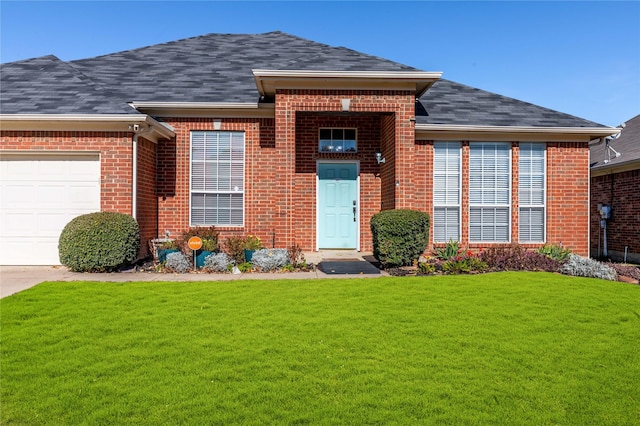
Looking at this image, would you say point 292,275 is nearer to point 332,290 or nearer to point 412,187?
point 332,290

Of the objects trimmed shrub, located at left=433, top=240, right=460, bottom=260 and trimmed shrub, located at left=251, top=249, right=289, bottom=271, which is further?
trimmed shrub, located at left=433, top=240, right=460, bottom=260

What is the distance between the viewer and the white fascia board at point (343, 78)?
30.8ft

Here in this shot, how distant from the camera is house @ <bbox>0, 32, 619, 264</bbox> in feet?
29.9

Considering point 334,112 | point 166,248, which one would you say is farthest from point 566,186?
point 166,248

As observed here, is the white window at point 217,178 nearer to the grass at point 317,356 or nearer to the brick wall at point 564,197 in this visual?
the grass at point 317,356

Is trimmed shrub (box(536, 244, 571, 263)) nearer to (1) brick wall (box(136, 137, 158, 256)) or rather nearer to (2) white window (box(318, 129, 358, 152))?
(2) white window (box(318, 129, 358, 152))

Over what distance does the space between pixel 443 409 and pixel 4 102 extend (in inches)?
447

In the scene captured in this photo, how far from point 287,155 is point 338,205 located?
2353 millimetres

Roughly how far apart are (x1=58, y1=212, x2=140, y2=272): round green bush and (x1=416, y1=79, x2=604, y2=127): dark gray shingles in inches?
299

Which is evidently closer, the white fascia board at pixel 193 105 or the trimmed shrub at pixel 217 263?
the trimmed shrub at pixel 217 263

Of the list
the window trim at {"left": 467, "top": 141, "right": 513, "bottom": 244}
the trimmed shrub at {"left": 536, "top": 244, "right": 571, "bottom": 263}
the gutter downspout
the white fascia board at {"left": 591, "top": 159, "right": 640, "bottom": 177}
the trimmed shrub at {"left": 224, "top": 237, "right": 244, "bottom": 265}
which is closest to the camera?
the gutter downspout

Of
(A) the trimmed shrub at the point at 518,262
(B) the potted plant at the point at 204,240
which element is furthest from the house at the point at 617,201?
(B) the potted plant at the point at 204,240

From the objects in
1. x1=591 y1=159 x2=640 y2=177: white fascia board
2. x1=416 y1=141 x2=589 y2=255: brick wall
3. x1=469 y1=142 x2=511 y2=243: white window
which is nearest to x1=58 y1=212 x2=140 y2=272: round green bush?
x1=416 y1=141 x2=589 y2=255: brick wall

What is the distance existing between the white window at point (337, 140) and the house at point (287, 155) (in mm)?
29
